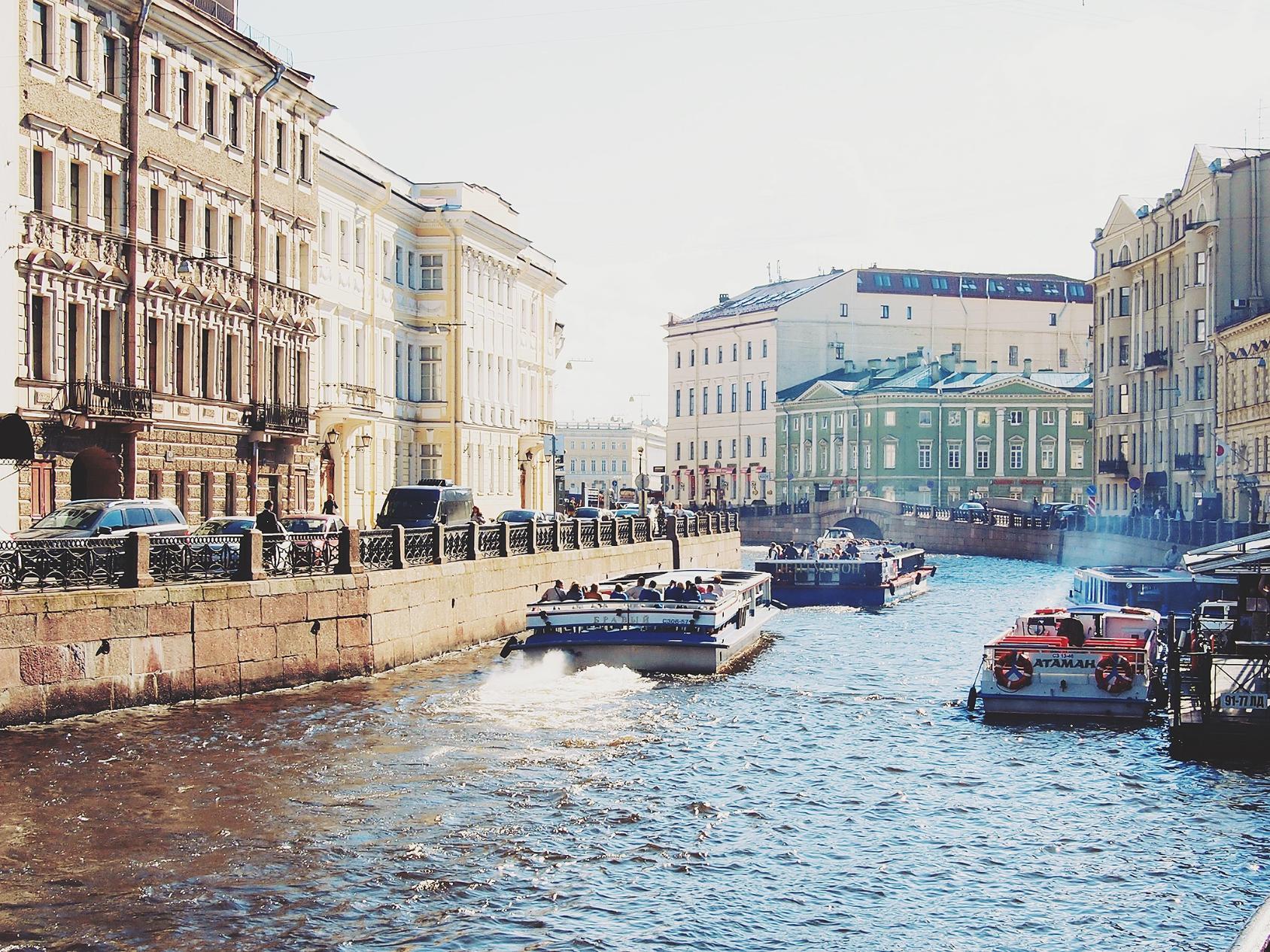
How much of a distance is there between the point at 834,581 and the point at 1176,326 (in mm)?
29957

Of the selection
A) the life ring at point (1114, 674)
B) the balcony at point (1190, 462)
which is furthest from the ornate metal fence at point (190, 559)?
the balcony at point (1190, 462)

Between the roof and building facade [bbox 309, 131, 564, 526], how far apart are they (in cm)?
4638

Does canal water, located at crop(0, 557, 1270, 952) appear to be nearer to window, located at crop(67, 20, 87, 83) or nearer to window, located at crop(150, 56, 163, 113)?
window, located at crop(67, 20, 87, 83)

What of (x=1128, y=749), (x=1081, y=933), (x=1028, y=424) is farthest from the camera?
(x=1028, y=424)

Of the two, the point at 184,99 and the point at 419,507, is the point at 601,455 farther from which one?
the point at 184,99

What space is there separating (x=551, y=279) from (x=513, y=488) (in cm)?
1121

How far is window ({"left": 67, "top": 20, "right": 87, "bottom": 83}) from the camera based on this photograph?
3341 cm

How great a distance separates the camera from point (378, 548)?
98.8 feet

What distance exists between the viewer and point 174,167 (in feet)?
123

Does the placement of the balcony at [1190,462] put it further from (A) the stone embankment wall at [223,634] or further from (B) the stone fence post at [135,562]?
(B) the stone fence post at [135,562]

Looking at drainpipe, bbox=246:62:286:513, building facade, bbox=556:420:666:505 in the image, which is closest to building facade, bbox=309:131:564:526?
drainpipe, bbox=246:62:286:513

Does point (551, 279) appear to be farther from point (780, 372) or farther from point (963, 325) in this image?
point (963, 325)

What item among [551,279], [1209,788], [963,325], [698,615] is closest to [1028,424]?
[963,325]

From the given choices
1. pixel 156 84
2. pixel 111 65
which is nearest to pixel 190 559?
Result: pixel 111 65
